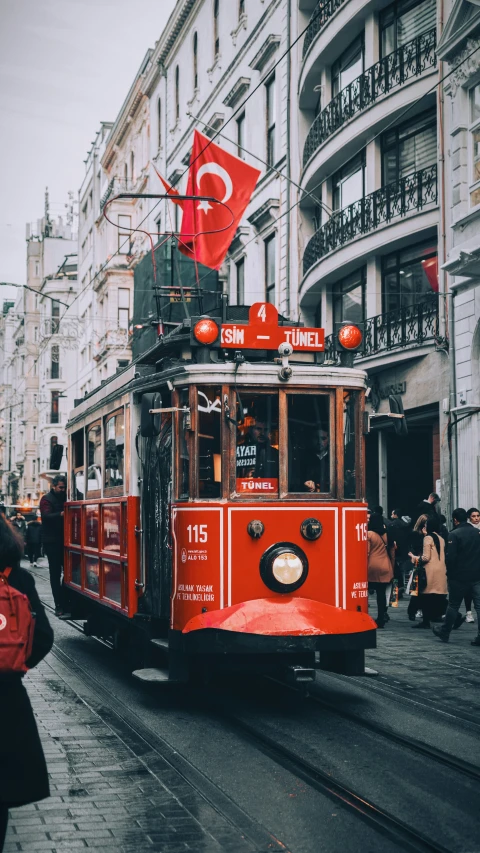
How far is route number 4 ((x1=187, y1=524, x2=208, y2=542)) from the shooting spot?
28.3ft

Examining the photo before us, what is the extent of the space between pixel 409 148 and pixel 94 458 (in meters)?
12.8

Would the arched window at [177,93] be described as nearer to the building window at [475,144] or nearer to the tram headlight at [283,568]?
the building window at [475,144]

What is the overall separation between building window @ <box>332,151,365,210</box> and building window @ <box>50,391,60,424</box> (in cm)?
4431

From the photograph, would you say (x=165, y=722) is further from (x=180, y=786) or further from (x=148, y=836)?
(x=148, y=836)

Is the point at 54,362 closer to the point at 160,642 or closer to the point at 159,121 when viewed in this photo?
the point at 159,121

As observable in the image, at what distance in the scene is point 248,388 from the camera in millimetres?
8867

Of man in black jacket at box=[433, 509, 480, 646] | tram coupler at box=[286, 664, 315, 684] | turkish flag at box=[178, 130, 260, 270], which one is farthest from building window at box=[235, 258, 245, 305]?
tram coupler at box=[286, 664, 315, 684]

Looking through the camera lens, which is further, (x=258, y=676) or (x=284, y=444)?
(x=258, y=676)

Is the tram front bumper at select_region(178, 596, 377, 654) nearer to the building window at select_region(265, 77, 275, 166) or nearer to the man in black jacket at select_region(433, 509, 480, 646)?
the man in black jacket at select_region(433, 509, 480, 646)

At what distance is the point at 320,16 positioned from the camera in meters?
25.1

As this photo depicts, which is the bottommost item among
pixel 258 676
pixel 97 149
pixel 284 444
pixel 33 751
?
pixel 258 676

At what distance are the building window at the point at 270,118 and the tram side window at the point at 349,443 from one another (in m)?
20.5

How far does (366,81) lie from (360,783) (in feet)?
63.1

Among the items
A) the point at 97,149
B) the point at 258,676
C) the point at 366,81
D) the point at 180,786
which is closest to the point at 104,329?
the point at 97,149
